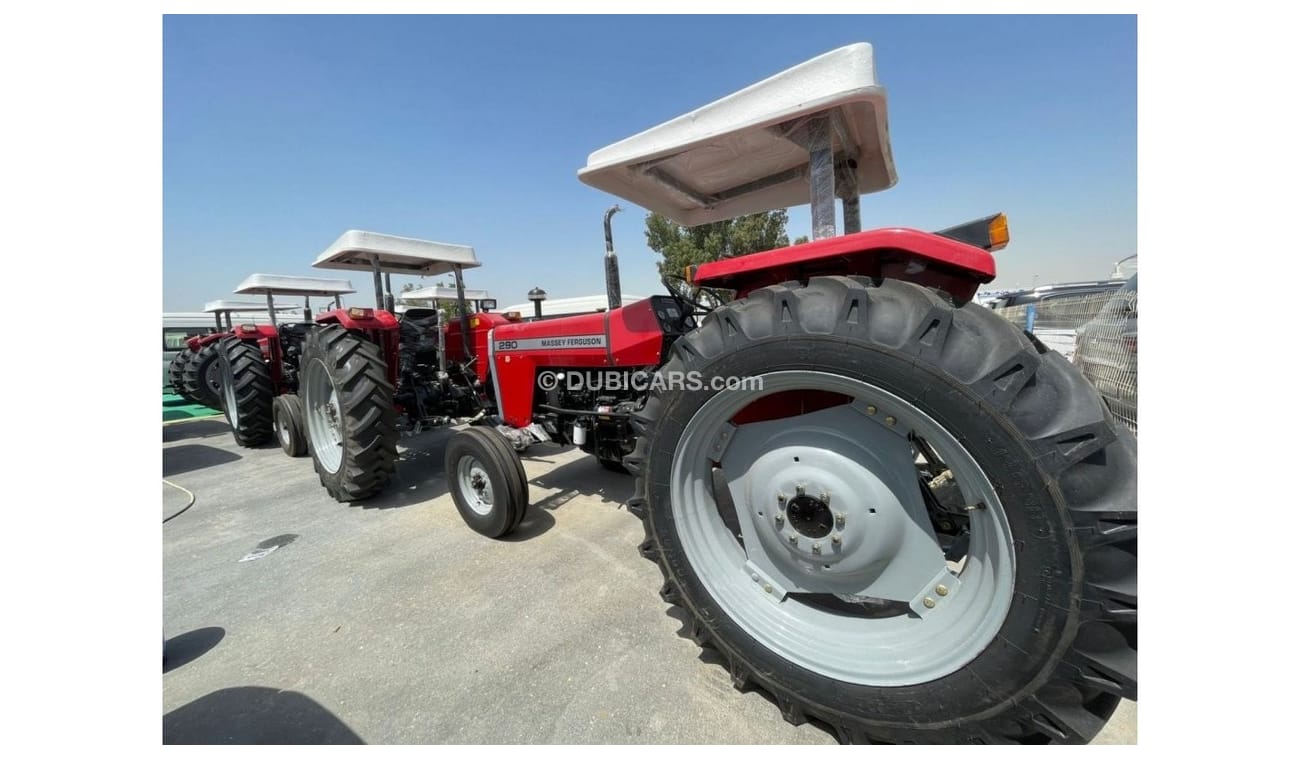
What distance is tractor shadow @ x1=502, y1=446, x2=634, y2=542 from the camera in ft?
9.74

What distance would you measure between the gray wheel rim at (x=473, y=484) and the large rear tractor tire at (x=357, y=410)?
28.4 inches

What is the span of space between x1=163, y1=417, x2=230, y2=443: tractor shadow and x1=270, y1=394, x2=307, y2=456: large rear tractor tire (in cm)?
264

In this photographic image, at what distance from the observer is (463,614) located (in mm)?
2111

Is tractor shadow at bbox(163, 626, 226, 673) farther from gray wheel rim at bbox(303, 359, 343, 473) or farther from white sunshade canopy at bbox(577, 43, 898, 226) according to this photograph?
white sunshade canopy at bbox(577, 43, 898, 226)

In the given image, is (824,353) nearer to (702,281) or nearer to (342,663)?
(702,281)

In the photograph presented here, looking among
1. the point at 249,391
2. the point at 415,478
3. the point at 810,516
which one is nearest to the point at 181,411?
the point at 249,391

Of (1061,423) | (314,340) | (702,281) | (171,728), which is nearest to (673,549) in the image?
(702,281)

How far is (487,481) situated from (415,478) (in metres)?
1.54

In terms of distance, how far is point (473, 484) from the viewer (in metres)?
3.00

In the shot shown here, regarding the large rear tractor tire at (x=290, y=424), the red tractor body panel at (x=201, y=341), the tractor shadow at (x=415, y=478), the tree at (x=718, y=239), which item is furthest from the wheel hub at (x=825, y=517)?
the tree at (x=718, y=239)

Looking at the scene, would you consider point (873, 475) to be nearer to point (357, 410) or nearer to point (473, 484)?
point (473, 484)

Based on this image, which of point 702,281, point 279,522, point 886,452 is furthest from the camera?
point 279,522

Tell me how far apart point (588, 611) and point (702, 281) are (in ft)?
5.04

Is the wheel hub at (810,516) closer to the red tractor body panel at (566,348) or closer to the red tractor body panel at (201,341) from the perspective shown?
the red tractor body panel at (566,348)
